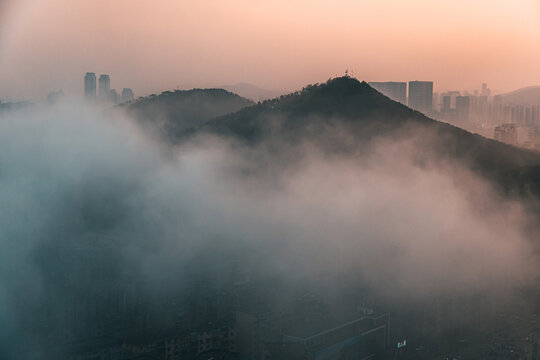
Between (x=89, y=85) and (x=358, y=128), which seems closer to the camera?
(x=358, y=128)

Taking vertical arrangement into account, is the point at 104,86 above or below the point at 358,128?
above

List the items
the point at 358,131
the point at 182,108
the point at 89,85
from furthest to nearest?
the point at 182,108
the point at 89,85
the point at 358,131

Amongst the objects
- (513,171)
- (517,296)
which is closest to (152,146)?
(513,171)

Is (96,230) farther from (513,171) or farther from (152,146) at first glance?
(513,171)

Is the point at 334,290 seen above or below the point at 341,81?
below

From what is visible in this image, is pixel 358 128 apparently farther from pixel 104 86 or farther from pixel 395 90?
pixel 104 86

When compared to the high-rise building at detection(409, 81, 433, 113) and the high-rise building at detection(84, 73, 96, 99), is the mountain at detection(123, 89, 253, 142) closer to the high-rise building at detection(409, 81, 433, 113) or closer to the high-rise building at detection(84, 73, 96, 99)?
the high-rise building at detection(84, 73, 96, 99)

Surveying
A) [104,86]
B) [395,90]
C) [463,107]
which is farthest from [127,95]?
[463,107]
